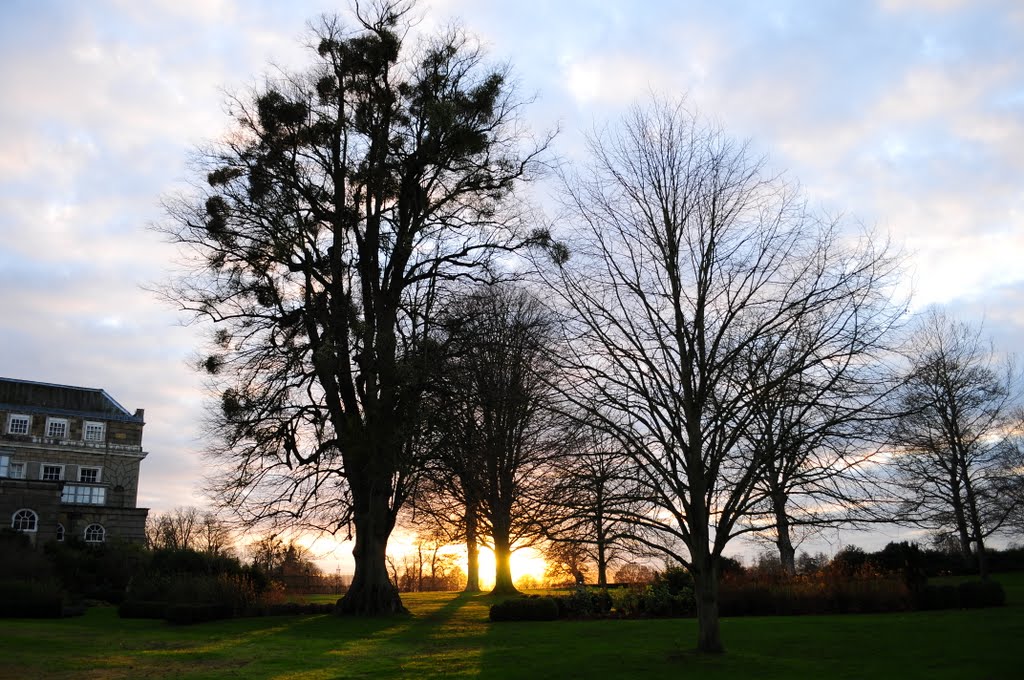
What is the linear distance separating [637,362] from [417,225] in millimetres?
15092

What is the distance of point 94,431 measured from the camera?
5950 centimetres

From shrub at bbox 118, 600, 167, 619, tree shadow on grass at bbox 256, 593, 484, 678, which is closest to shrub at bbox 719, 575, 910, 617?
tree shadow on grass at bbox 256, 593, 484, 678

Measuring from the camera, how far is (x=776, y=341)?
12828mm

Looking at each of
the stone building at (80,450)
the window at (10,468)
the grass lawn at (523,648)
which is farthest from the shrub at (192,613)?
the window at (10,468)

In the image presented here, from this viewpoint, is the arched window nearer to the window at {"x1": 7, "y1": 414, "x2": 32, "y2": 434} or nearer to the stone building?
the stone building

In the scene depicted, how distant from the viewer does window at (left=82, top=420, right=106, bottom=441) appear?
59281 millimetres

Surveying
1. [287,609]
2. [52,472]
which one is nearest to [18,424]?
[52,472]

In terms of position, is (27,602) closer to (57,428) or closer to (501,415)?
(501,415)

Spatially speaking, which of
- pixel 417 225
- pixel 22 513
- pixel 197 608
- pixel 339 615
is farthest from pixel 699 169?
pixel 22 513

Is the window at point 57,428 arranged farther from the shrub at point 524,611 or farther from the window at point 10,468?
the shrub at point 524,611

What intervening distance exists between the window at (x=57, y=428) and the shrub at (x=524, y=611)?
48663 mm

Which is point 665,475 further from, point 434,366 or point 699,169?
point 434,366

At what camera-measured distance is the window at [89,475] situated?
191 feet

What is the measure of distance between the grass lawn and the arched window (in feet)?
85.6
